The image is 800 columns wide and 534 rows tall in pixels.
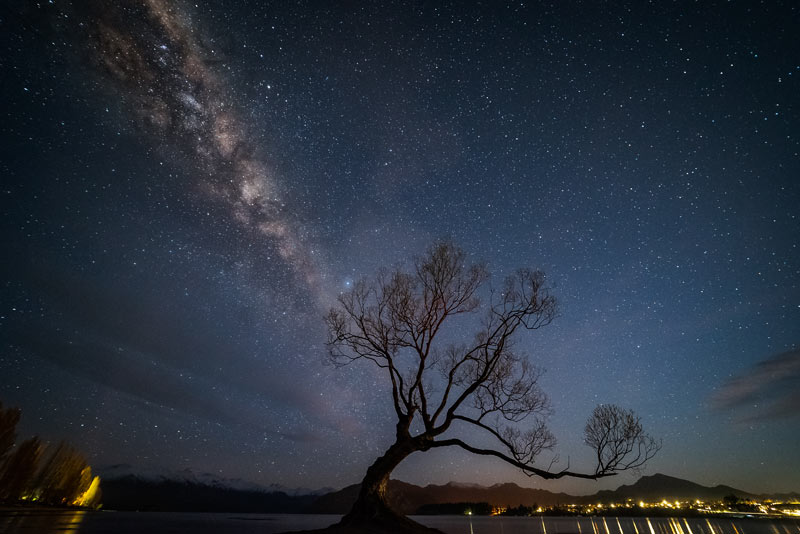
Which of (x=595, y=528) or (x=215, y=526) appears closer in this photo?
(x=215, y=526)

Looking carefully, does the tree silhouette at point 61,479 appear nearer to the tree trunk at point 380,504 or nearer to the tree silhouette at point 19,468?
the tree silhouette at point 19,468

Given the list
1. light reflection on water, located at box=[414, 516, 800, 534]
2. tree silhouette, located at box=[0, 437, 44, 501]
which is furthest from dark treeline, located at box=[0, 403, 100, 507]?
light reflection on water, located at box=[414, 516, 800, 534]

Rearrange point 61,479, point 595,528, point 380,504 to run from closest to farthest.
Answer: point 380,504 < point 595,528 < point 61,479

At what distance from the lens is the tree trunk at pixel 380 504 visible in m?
13.2

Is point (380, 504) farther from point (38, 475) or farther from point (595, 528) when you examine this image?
point (38, 475)

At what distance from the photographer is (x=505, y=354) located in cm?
1688

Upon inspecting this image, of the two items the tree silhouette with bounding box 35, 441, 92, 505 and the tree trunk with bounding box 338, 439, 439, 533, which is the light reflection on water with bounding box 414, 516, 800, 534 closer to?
the tree trunk with bounding box 338, 439, 439, 533

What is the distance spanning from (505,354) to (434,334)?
3.31 meters

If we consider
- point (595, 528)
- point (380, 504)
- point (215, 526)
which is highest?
point (595, 528)

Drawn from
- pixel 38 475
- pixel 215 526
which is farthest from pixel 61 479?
pixel 215 526

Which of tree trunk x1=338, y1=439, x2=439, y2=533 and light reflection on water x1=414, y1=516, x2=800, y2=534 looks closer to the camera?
tree trunk x1=338, y1=439, x2=439, y2=533

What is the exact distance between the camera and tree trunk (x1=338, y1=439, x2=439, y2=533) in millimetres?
13242

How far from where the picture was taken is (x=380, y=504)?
555 inches

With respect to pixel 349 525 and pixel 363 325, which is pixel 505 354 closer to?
pixel 363 325
